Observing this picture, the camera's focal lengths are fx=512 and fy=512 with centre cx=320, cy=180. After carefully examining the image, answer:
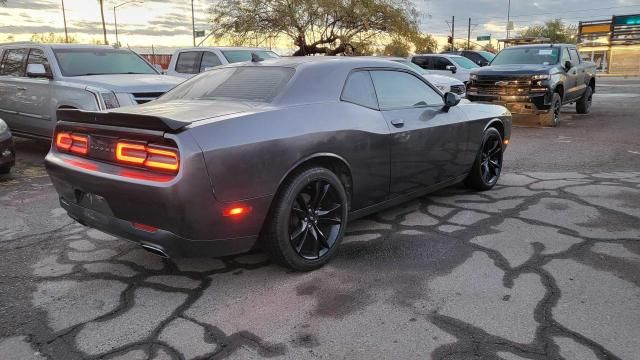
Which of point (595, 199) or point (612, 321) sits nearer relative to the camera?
point (612, 321)

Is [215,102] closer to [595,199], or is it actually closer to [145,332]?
[145,332]

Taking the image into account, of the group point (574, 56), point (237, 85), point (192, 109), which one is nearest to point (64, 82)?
point (237, 85)

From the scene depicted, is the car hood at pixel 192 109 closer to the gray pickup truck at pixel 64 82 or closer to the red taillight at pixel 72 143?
the red taillight at pixel 72 143

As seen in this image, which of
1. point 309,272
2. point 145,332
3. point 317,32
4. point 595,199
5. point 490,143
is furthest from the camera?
point 317,32

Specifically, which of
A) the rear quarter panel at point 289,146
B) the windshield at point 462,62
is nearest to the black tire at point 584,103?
the windshield at point 462,62

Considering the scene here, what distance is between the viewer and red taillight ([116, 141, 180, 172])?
9.72 ft

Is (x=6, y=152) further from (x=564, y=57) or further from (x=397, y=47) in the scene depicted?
(x=397, y=47)

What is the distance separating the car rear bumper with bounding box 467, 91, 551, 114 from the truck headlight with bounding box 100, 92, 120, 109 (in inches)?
315

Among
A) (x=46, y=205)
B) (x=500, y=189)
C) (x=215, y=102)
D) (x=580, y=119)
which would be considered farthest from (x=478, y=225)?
(x=580, y=119)

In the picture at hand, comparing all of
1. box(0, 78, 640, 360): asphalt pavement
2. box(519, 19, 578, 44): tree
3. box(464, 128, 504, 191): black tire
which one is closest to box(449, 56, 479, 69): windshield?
box(464, 128, 504, 191): black tire

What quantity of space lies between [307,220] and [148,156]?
118 centimetres

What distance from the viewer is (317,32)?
3077cm

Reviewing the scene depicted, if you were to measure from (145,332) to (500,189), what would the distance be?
4446mm

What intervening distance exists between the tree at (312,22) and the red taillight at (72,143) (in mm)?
27126
